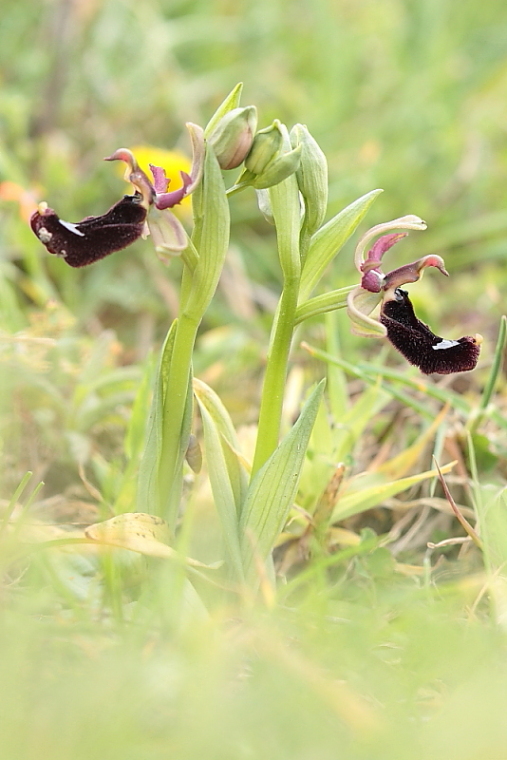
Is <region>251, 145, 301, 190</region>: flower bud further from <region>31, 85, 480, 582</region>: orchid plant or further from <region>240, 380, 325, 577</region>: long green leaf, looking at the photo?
<region>240, 380, 325, 577</region>: long green leaf

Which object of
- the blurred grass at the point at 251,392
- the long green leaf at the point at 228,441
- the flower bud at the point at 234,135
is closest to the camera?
the blurred grass at the point at 251,392

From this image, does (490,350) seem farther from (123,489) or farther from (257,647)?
(257,647)

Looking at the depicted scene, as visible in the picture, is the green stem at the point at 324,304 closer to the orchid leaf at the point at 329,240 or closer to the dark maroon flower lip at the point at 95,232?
the orchid leaf at the point at 329,240

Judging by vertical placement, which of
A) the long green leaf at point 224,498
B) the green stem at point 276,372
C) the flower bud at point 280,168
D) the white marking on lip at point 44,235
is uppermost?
the flower bud at point 280,168

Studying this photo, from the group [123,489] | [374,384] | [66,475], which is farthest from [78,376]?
[374,384]

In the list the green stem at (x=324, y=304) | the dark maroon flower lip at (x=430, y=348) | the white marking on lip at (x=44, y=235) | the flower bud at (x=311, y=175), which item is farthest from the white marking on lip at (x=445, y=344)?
the white marking on lip at (x=44, y=235)

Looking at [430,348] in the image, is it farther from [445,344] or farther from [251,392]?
[251,392]

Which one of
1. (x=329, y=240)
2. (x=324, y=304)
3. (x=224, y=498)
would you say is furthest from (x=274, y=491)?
(x=329, y=240)
